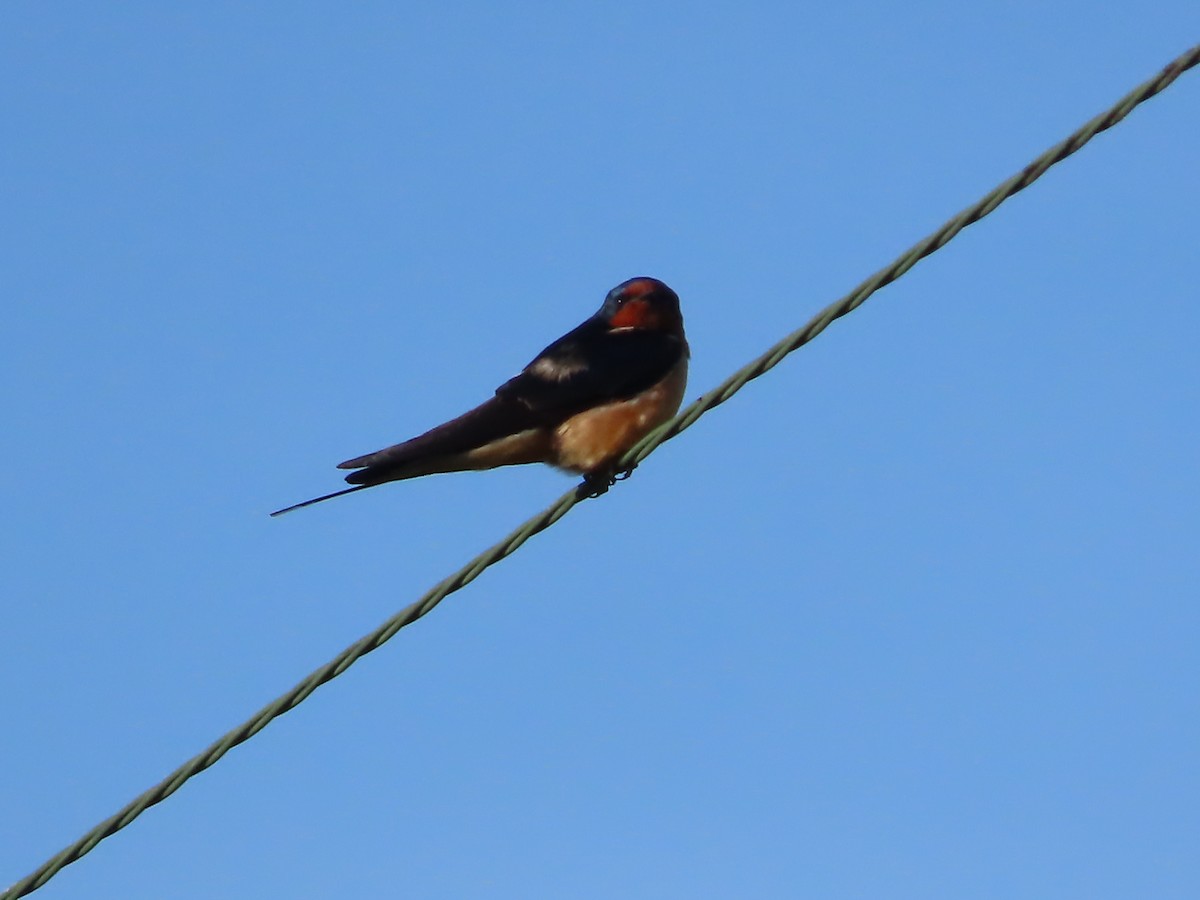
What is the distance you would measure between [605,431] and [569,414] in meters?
0.20

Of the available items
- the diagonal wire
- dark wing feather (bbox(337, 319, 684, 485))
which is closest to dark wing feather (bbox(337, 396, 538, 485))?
dark wing feather (bbox(337, 319, 684, 485))

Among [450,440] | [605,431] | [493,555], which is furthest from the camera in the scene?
[605,431]

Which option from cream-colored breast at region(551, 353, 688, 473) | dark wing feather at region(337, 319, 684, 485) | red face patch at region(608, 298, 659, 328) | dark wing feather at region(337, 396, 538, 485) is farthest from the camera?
red face patch at region(608, 298, 659, 328)

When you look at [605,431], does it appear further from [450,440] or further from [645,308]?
[645,308]

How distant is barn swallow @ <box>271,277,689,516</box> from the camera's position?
254 inches

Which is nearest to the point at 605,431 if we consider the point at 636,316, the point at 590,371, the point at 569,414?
the point at 569,414

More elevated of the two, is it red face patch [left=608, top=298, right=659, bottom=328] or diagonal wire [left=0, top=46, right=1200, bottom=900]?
red face patch [left=608, top=298, right=659, bottom=328]

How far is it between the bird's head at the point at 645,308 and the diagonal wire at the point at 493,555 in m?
3.81

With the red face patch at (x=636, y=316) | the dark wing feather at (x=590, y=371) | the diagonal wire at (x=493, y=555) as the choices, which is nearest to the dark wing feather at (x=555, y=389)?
the dark wing feather at (x=590, y=371)

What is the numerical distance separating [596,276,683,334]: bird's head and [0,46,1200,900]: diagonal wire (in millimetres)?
3815

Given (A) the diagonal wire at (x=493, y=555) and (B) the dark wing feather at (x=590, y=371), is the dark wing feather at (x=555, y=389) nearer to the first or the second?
(B) the dark wing feather at (x=590, y=371)

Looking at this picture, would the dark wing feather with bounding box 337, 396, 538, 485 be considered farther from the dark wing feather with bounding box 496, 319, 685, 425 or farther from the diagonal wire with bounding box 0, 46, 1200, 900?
the diagonal wire with bounding box 0, 46, 1200, 900

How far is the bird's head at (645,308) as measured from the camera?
307 inches

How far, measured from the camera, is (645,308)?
308 inches
